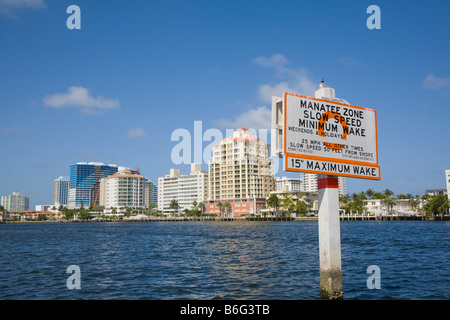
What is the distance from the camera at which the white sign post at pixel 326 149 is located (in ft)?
49.1

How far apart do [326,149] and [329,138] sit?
569 mm

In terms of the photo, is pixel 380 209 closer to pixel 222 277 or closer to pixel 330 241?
pixel 222 277

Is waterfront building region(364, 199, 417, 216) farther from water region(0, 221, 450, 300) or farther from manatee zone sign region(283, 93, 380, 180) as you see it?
manatee zone sign region(283, 93, 380, 180)

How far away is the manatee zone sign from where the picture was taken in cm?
1514

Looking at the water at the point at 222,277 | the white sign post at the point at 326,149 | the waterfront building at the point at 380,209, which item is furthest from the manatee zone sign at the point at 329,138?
the waterfront building at the point at 380,209

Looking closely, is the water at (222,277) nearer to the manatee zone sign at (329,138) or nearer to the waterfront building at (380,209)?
the manatee zone sign at (329,138)

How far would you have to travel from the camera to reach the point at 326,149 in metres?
15.8

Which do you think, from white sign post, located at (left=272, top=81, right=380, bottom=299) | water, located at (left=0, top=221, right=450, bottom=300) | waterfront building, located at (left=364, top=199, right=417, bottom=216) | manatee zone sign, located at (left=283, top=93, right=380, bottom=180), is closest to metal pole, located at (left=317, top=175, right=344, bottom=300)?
white sign post, located at (left=272, top=81, right=380, bottom=299)

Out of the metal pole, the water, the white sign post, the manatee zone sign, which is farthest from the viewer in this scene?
the water
